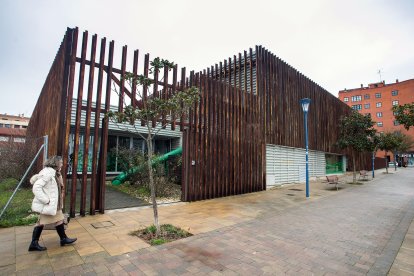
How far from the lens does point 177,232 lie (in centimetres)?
495

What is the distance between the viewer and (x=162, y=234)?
4.84 metres

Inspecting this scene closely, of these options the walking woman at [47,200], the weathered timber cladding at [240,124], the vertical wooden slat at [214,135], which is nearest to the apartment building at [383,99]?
the weathered timber cladding at [240,124]

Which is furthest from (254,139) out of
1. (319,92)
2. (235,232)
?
(319,92)

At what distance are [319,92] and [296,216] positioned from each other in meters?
16.1

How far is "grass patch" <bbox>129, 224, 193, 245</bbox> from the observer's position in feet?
14.9

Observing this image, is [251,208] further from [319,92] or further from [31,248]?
[319,92]

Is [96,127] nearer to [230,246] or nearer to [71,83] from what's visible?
[71,83]

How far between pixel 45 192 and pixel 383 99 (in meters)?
75.4

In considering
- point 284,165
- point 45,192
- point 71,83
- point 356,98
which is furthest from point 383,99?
point 45,192

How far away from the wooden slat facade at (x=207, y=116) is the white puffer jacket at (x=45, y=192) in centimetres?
199

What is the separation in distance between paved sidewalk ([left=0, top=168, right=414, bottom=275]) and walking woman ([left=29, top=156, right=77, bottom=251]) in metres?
0.29

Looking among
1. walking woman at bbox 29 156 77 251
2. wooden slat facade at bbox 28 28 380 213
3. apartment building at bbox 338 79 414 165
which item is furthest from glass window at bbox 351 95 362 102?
walking woman at bbox 29 156 77 251

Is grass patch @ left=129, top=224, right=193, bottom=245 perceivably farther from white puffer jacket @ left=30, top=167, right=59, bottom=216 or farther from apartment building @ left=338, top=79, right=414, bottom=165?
apartment building @ left=338, top=79, right=414, bottom=165

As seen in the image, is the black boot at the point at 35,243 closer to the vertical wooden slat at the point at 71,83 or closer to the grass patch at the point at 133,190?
the vertical wooden slat at the point at 71,83
